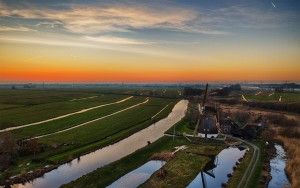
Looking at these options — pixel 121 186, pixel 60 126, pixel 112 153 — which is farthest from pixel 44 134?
pixel 121 186

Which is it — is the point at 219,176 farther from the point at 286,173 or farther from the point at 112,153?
the point at 112,153

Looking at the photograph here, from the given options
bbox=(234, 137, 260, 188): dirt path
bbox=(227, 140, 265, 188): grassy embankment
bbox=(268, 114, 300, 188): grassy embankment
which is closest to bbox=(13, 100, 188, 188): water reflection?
bbox=(227, 140, 265, 188): grassy embankment

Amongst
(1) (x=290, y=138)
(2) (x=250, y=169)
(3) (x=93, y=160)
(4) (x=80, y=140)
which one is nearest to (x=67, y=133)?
(4) (x=80, y=140)

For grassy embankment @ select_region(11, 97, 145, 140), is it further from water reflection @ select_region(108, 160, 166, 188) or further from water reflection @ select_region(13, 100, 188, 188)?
water reflection @ select_region(108, 160, 166, 188)

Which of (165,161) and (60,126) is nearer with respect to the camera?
(165,161)

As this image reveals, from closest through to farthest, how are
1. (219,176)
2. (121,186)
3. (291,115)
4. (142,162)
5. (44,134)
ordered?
(121,186) → (219,176) → (142,162) → (44,134) → (291,115)

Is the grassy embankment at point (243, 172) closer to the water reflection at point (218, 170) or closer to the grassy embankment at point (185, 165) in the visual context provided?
the water reflection at point (218, 170)
